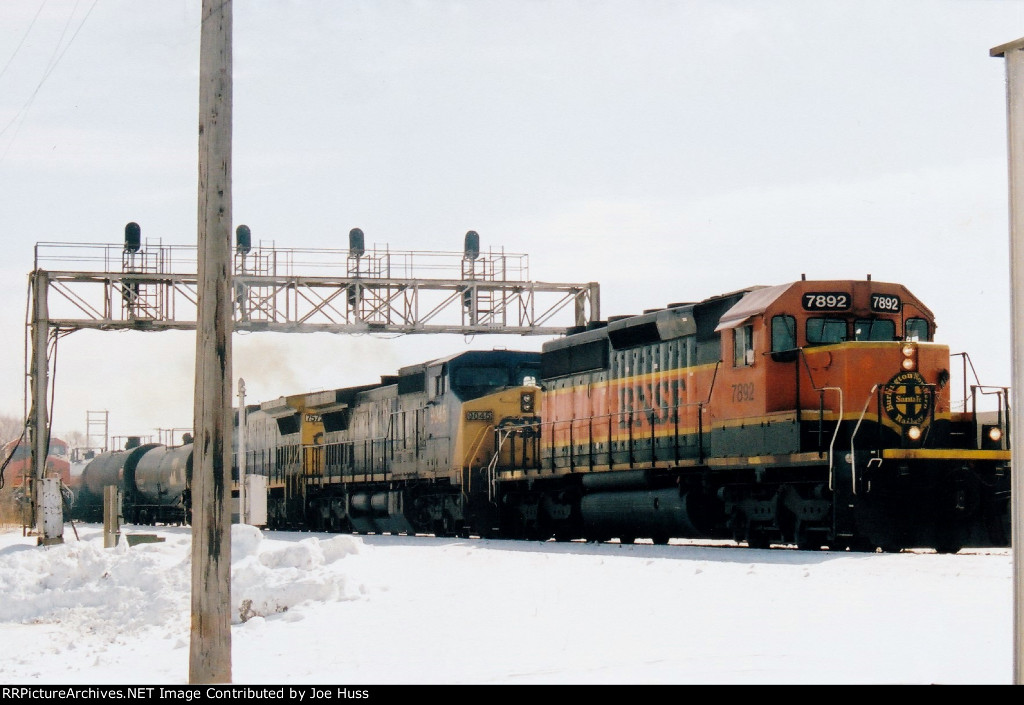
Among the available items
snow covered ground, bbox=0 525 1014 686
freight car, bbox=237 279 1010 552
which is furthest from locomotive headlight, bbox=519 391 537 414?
snow covered ground, bbox=0 525 1014 686

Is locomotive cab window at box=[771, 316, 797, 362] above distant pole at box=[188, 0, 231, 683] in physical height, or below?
above

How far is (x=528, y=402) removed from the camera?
28641mm

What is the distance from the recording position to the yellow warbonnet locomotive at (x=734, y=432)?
1689cm

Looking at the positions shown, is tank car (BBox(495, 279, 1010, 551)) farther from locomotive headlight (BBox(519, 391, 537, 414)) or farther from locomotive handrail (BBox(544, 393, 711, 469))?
locomotive headlight (BBox(519, 391, 537, 414))

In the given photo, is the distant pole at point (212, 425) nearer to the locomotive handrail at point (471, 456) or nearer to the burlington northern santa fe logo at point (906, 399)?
the burlington northern santa fe logo at point (906, 399)

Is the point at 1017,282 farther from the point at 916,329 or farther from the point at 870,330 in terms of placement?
the point at 916,329

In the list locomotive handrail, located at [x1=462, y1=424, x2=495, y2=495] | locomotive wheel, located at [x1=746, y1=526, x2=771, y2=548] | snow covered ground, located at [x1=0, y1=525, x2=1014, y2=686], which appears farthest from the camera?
locomotive handrail, located at [x1=462, y1=424, x2=495, y2=495]

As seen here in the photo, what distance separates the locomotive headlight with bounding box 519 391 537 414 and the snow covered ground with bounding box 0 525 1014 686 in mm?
10550

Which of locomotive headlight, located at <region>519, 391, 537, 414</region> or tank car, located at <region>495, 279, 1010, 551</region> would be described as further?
locomotive headlight, located at <region>519, 391, 537, 414</region>

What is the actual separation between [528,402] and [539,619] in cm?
1721

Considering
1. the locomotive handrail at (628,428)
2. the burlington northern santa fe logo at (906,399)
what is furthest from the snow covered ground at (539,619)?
the locomotive handrail at (628,428)

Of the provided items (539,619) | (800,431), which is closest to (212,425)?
(539,619)

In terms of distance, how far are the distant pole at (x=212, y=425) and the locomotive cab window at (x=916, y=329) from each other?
12.4m

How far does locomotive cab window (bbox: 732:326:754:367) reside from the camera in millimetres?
18734
